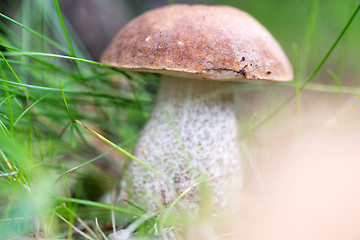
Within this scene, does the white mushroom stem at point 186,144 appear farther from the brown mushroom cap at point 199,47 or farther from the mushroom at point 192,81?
the brown mushroom cap at point 199,47

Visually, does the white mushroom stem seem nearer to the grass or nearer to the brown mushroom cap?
the grass

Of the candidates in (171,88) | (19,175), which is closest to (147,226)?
(19,175)

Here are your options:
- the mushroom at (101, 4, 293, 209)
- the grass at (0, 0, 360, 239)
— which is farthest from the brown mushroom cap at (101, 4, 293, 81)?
the grass at (0, 0, 360, 239)

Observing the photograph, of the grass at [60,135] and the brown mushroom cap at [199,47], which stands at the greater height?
the brown mushroom cap at [199,47]

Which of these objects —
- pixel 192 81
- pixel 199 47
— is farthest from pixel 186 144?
pixel 199 47

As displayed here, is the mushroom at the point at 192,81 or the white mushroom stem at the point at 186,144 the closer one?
the mushroom at the point at 192,81

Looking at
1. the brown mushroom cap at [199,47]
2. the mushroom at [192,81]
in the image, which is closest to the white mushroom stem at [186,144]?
the mushroom at [192,81]
